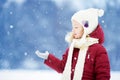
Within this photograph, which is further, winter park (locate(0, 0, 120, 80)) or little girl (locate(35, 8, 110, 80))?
winter park (locate(0, 0, 120, 80))

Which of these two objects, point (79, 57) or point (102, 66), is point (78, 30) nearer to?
point (79, 57)

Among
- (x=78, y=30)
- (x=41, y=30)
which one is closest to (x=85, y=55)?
(x=78, y=30)

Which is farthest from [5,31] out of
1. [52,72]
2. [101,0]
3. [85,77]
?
[85,77]

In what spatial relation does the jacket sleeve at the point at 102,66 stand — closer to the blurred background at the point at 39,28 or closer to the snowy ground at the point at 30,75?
the snowy ground at the point at 30,75

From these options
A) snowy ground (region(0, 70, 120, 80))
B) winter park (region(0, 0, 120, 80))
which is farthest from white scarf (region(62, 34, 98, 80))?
winter park (region(0, 0, 120, 80))

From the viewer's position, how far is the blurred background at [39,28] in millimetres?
2928

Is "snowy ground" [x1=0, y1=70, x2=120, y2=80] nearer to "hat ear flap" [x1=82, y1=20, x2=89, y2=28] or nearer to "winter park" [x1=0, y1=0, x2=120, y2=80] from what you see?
"winter park" [x1=0, y1=0, x2=120, y2=80]

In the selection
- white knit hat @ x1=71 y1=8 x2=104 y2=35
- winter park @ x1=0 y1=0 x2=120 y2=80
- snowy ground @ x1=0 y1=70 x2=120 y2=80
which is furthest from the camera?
winter park @ x1=0 y1=0 x2=120 y2=80

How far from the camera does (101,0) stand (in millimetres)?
2922

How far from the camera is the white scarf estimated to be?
2.08 m

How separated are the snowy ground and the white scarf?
0.60m

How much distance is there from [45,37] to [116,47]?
55 centimetres

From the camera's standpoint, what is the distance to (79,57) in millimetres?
2117

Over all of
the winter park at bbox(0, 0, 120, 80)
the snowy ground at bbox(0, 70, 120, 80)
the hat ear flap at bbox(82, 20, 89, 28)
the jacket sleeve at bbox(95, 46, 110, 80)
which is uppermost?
the winter park at bbox(0, 0, 120, 80)
